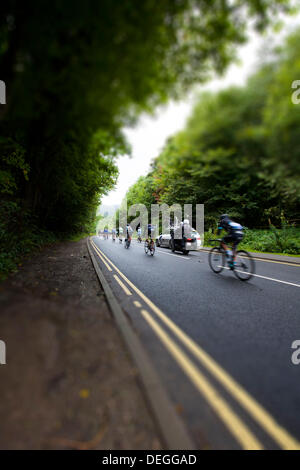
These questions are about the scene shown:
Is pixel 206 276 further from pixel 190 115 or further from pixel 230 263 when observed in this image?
pixel 190 115

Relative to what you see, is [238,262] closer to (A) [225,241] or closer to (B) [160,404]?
(A) [225,241]

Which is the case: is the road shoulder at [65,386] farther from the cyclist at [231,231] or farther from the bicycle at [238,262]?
the bicycle at [238,262]

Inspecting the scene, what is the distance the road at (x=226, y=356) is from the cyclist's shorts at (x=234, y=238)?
4.79 ft

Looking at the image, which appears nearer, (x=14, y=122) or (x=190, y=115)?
(x=190, y=115)

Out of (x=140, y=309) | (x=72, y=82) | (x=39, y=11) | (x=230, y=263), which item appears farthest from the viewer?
(x=230, y=263)

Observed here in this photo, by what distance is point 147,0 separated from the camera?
66.7 inches

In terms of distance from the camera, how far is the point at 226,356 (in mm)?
2555

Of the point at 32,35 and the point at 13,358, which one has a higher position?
the point at 32,35

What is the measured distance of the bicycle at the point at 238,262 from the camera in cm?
639

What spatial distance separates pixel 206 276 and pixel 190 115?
580cm

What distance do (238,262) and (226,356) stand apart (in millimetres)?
4678
